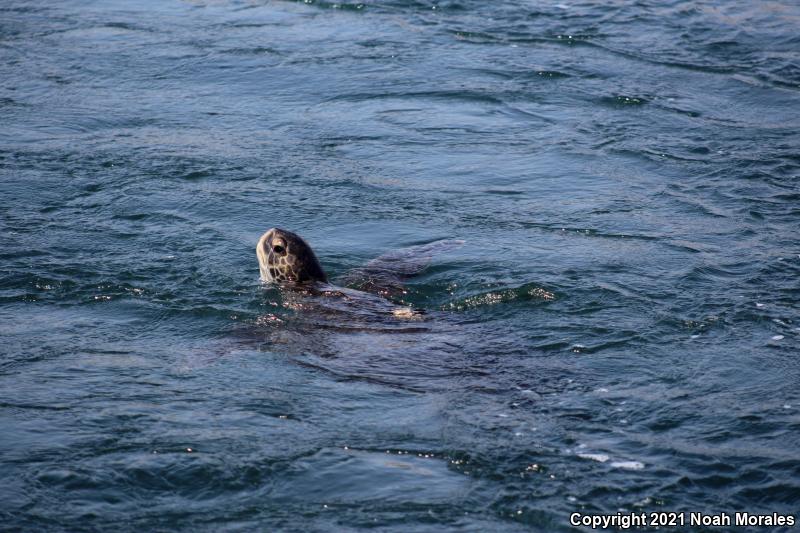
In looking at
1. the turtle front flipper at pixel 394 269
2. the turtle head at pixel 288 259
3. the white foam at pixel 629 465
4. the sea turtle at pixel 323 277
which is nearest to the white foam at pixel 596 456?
the white foam at pixel 629 465

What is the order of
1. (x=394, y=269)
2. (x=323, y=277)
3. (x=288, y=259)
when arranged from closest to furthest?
(x=288, y=259)
(x=323, y=277)
(x=394, y=269)

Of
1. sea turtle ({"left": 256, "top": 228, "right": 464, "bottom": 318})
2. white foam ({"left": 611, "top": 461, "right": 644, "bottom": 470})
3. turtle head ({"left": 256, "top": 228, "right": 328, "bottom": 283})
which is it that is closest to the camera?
white foam ({"left": 611, "top": 461, "right": 644, "bottom": 470})

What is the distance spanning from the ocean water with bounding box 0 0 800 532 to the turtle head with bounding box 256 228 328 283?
0.17 m

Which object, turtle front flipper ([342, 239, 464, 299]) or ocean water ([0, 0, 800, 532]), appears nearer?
ocean water ([0, 0, 800, 532])

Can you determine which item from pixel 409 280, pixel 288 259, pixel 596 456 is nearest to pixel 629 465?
pixel 596 456

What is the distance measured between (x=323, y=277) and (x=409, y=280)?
1.98 ft

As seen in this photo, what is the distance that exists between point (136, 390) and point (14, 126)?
553 centimetres

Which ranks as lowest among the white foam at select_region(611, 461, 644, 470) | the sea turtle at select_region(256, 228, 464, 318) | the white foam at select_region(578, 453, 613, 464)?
the white foam at select_region(611, 461, 644, 470)

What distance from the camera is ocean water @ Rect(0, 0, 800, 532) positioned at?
515 cm

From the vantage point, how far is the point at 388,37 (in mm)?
13391

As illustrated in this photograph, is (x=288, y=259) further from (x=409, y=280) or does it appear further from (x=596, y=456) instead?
(x=596, y=456)

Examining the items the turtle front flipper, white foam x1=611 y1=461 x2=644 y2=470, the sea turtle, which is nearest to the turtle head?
the sea turtle

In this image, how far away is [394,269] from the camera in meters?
7.79

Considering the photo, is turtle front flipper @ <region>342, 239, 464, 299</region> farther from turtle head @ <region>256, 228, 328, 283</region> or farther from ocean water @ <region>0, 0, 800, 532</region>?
turtle head @ <region>256, 228, 328, 283</region>
